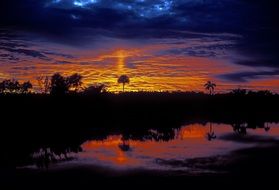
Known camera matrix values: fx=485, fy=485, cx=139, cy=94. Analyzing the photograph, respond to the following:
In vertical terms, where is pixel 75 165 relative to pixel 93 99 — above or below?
below

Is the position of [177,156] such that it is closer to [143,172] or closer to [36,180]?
[143,172]

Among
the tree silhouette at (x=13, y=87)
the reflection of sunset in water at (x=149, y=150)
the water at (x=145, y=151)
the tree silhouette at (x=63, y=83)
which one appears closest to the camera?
the water at (x=145, y=151)

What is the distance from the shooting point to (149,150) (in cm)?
2830

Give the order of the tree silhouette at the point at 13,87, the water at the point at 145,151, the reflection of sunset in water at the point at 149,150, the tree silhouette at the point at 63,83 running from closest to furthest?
the water at the point at 145,151, the reflection of sunset in water at the point at 149,150, the tree silhouette at the point at 63,83, the tree silhouette at the point at 13,87

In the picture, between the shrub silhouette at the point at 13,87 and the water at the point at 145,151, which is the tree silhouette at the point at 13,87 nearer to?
the shrub silhouette at the point at 13,87

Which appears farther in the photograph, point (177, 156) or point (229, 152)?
point (229, 152)

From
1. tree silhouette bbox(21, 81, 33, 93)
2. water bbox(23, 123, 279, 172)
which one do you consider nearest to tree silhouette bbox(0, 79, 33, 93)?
tree silhouette bbox(21, 81, 33, 93)

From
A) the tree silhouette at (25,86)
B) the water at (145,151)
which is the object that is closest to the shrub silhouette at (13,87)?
the tree silhouette at (25,86)

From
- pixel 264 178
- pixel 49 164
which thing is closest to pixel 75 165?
pixel 49 164

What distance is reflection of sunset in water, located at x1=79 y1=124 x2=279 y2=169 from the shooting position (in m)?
23.7

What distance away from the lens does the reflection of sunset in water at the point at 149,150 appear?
23.7 m

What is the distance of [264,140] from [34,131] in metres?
17.9

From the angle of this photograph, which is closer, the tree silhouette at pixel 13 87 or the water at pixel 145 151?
the water at pixel 145 151

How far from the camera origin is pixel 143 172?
20297mm
